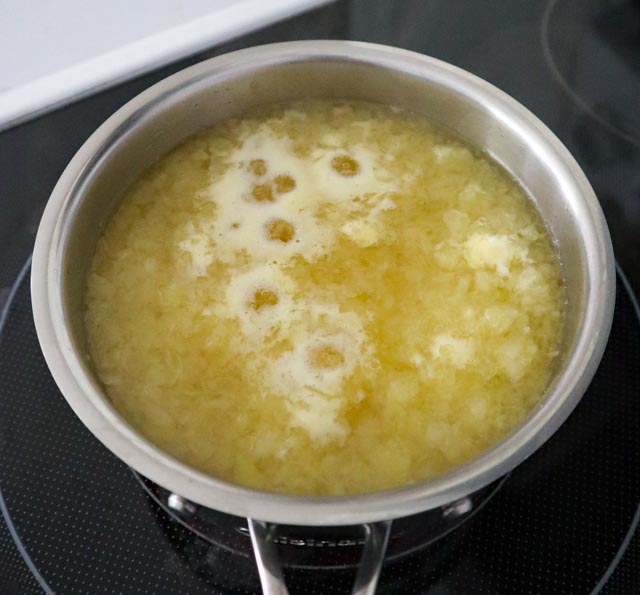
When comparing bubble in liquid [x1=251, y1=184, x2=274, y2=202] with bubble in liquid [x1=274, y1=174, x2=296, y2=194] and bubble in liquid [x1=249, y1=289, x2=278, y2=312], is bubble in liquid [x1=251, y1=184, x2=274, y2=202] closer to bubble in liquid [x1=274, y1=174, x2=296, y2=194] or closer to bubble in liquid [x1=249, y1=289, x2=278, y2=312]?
bubble in liquid [x1=274, y1=174, x2=296, y2=194]

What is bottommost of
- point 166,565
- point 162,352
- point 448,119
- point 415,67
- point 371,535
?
point 166,565

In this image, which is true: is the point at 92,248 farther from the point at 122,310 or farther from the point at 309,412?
the point at 309,412

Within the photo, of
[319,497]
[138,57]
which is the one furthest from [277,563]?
[138,57]

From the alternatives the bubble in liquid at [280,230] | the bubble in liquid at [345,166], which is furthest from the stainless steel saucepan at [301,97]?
the bubble in liquid at [280,230]

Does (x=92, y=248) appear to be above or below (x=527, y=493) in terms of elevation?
above

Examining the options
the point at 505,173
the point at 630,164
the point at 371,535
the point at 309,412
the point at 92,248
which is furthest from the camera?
the point at 630,164

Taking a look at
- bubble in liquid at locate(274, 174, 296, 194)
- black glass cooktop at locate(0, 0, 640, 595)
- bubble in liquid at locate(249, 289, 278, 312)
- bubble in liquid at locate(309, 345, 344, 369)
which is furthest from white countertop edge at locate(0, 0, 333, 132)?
bubble in liquid at locate(309, 345, 344, 369)

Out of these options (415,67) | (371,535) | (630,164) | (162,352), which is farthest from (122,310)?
(630,164)
